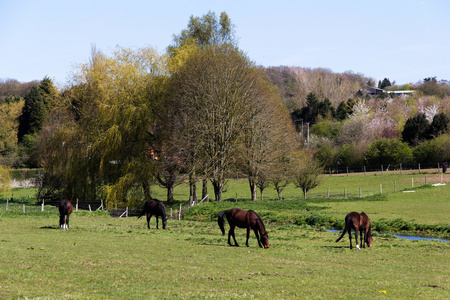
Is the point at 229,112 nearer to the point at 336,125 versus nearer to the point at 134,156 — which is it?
the point at 134,156

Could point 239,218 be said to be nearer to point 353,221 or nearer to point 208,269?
point 353,221

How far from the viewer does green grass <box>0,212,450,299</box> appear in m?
10.7

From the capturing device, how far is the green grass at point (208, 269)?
35.2 ft

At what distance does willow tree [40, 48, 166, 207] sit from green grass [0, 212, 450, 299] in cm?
2721

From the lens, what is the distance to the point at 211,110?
4888cm

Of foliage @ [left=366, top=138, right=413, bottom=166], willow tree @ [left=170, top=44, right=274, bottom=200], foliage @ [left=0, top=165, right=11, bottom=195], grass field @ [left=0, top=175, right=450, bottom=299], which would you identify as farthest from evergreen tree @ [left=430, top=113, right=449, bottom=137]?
foliage @ [left=0, top=165, right=11, bottom=195]

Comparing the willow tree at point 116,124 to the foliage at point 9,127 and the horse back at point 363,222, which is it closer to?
the horse back at point 363,222

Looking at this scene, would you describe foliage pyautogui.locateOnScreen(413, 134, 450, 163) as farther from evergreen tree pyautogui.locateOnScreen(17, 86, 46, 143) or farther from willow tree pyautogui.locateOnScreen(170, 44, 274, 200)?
evergreen tree pyautogui.locateOnScreen(17, 86, 46, 143)

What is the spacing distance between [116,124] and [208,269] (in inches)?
1539

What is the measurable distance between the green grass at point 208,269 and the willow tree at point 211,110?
2510 cm

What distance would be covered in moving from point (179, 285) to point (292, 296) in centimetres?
291

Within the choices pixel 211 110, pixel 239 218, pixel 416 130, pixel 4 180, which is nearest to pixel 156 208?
pixel 239 218

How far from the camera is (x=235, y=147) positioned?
1971 inches

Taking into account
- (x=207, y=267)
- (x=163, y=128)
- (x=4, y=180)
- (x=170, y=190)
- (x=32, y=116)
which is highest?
(x=32, y=116)
